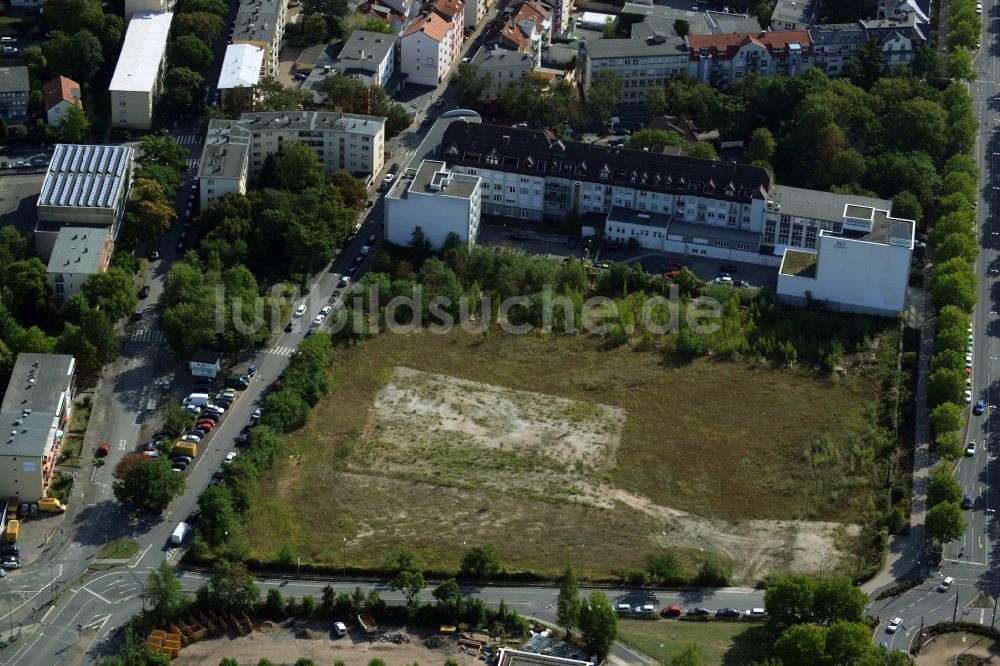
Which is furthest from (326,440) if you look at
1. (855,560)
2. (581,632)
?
(855,560)

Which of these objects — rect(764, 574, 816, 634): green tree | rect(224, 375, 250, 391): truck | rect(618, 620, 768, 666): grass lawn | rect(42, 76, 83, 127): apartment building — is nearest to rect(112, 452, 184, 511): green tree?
rect(224, 375, 250, 391): truck

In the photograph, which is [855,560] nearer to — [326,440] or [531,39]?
[326,440]

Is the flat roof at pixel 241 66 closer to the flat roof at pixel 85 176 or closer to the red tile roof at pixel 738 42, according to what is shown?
the flat roof at pixel 85 176

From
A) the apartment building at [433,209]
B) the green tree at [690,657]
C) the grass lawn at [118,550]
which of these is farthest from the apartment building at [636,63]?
the green tree at [690,657]

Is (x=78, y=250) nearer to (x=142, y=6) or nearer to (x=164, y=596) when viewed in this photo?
Answer: (x=164, y=596)

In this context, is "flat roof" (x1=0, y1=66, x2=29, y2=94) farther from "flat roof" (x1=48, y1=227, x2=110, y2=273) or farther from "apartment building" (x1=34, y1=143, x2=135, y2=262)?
"flat roof" (x1=48, y1=227, x2=110, y2=273)
